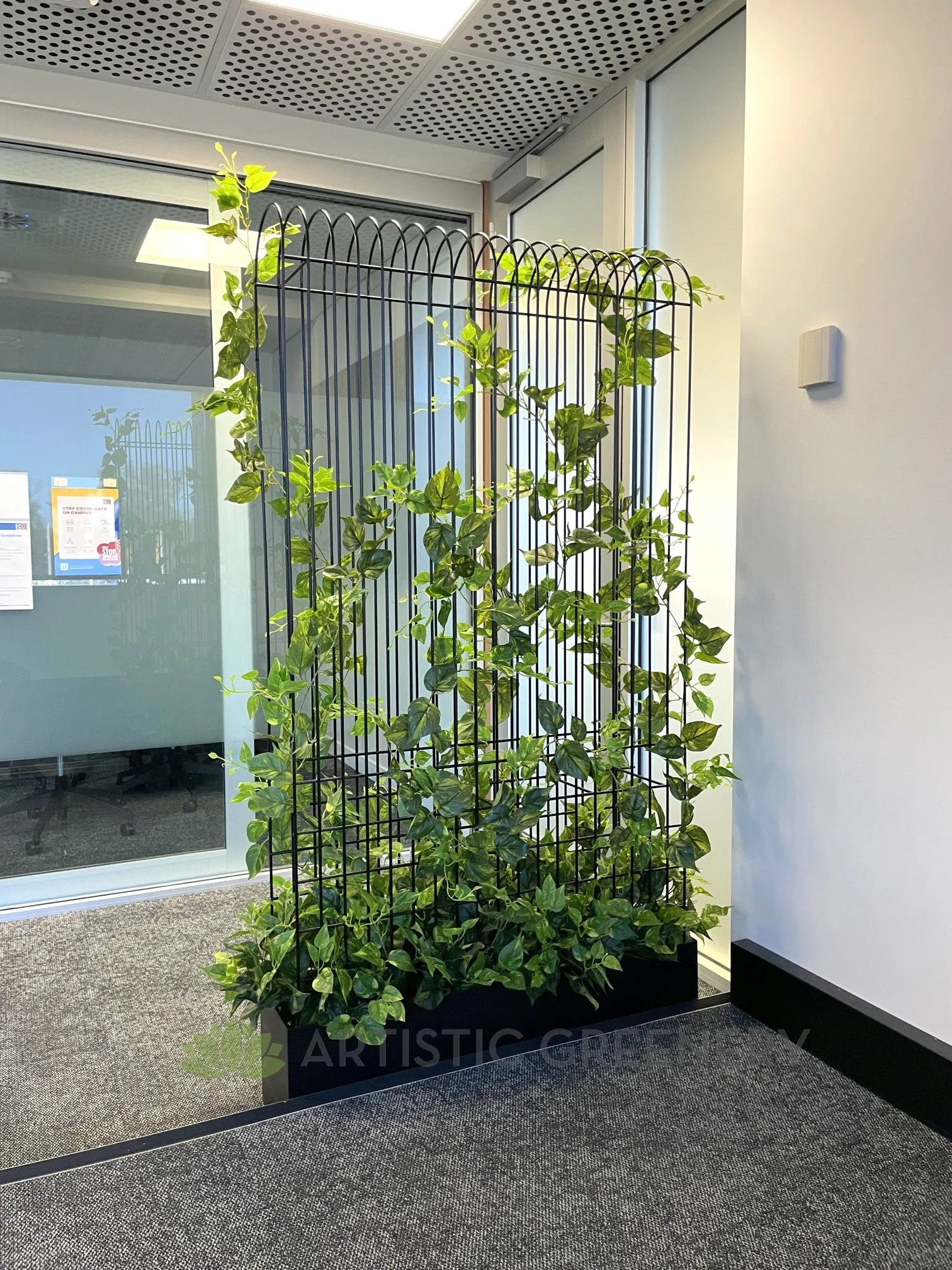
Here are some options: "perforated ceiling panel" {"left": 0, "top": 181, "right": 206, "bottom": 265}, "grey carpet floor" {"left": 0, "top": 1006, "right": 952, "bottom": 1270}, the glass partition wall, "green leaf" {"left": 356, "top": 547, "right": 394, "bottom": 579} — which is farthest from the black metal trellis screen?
"perforated ceiling panel" {"left": 0, "top": 181, "right": 206, "bottom": 265}

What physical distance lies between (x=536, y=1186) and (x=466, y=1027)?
0.46 m

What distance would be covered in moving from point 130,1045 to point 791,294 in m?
2.42

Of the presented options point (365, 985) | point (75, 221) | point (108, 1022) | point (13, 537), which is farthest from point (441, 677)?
point (75, 221)

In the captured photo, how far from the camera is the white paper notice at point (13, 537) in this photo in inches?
123

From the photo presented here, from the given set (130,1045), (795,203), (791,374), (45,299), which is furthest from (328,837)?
(45,299)

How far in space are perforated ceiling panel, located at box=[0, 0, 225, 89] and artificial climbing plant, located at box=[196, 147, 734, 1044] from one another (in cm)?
92

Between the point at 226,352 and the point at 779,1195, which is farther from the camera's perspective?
the point at 226,352

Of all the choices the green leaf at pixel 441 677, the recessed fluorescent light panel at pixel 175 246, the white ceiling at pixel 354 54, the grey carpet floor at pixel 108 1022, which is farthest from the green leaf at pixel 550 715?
the recessed fluorescent light panel at pixel 175 246

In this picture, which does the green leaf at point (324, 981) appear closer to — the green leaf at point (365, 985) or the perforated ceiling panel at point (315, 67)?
the green leaf at point (365, 985)

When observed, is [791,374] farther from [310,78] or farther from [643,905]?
[310,78]

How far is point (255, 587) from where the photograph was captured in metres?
3.49

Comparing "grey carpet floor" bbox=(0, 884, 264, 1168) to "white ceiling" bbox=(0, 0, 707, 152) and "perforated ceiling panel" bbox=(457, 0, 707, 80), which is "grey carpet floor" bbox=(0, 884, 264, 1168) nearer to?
"white ceiling" bbox=(0, 0, 707, 152)

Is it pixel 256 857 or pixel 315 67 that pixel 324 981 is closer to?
pixel 256 857

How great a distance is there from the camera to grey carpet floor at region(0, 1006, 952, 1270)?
156cm
